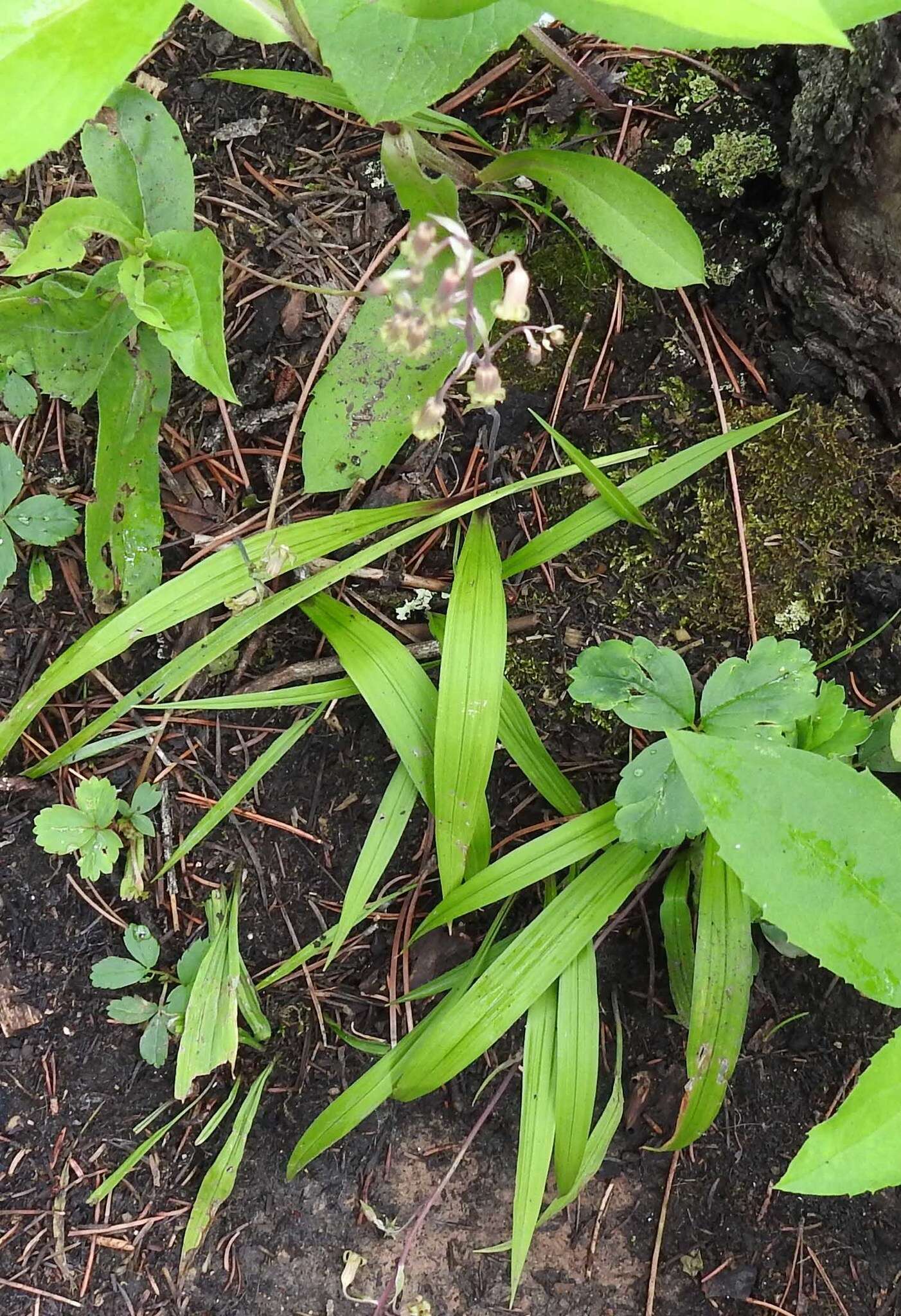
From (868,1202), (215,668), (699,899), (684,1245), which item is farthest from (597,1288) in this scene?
(215,668)

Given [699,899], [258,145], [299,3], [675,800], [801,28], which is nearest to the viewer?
[801,28]

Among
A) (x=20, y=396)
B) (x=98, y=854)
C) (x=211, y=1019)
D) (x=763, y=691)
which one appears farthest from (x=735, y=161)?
(x=211, y=1019)

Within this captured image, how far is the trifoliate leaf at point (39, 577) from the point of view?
1896 millimetres

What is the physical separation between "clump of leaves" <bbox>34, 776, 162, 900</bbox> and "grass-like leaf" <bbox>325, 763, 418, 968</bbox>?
1.51 feet

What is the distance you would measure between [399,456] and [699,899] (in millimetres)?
1064

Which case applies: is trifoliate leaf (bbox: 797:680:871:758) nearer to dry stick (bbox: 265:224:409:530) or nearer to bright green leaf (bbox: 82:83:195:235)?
dry stick (bbox: 265:224:409:530)

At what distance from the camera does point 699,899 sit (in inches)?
67.0

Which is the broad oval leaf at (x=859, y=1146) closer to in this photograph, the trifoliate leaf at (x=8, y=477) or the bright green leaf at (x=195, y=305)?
the bright green leaf at (x=195, y=305)

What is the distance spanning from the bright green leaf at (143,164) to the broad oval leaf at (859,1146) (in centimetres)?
172

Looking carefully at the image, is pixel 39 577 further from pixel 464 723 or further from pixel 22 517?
pixel 464 723

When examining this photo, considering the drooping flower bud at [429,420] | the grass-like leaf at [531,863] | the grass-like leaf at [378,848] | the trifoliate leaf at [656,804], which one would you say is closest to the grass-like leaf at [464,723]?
the grass-like leaf at [531,863]

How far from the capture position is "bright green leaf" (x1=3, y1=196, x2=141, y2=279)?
1.41 meters

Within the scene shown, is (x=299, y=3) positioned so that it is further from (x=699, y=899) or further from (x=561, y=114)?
(x=699, y=899)

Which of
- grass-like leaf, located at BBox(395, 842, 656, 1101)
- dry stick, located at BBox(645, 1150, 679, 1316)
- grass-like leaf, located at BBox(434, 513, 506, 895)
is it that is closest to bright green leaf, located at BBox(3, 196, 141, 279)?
grass-like leaf, located at BBox(434, 513, 506, 895)
